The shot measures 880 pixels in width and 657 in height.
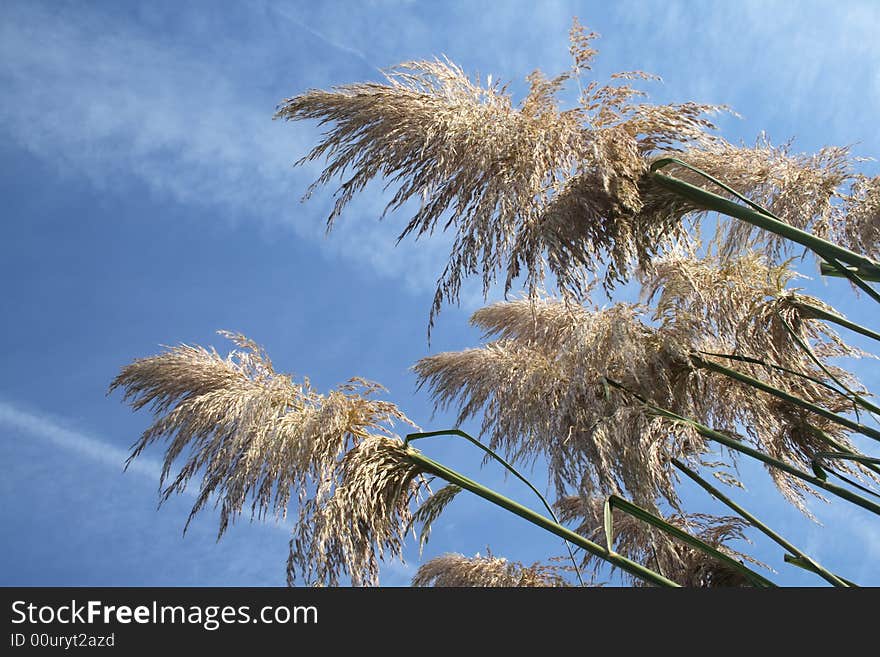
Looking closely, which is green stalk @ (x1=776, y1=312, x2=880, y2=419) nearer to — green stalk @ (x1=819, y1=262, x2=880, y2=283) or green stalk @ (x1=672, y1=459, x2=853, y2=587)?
green stalk @ (x1=819, y1=262, x2=880, y2=283)

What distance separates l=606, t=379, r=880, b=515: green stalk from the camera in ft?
9.86

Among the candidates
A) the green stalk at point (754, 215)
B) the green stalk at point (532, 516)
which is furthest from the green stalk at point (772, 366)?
the green stalk at point (532, 516)

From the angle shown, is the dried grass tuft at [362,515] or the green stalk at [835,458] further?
the green stalk at [835,458]

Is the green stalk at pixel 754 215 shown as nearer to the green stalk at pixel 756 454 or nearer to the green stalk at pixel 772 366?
the green stalk at pixel 772 366

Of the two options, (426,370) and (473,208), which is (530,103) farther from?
(426,370)

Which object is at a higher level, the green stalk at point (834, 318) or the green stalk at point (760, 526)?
the green stalk at point (834, 318)

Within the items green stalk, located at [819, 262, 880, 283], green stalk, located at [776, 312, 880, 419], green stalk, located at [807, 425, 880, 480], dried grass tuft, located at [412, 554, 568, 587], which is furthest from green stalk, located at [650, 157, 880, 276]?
dried grass tuft, located at [412, 554, 568, 587]

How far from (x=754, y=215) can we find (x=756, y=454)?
101 cm

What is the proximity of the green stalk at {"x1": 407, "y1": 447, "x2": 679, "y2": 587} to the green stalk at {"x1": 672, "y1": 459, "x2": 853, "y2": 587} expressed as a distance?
80 cm

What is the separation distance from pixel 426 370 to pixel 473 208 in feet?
3.81

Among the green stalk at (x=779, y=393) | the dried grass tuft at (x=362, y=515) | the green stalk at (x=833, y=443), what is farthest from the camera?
the green stalk at (x=833, y=443)

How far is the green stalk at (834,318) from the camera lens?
315cm

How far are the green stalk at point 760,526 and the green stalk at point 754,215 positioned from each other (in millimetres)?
955
